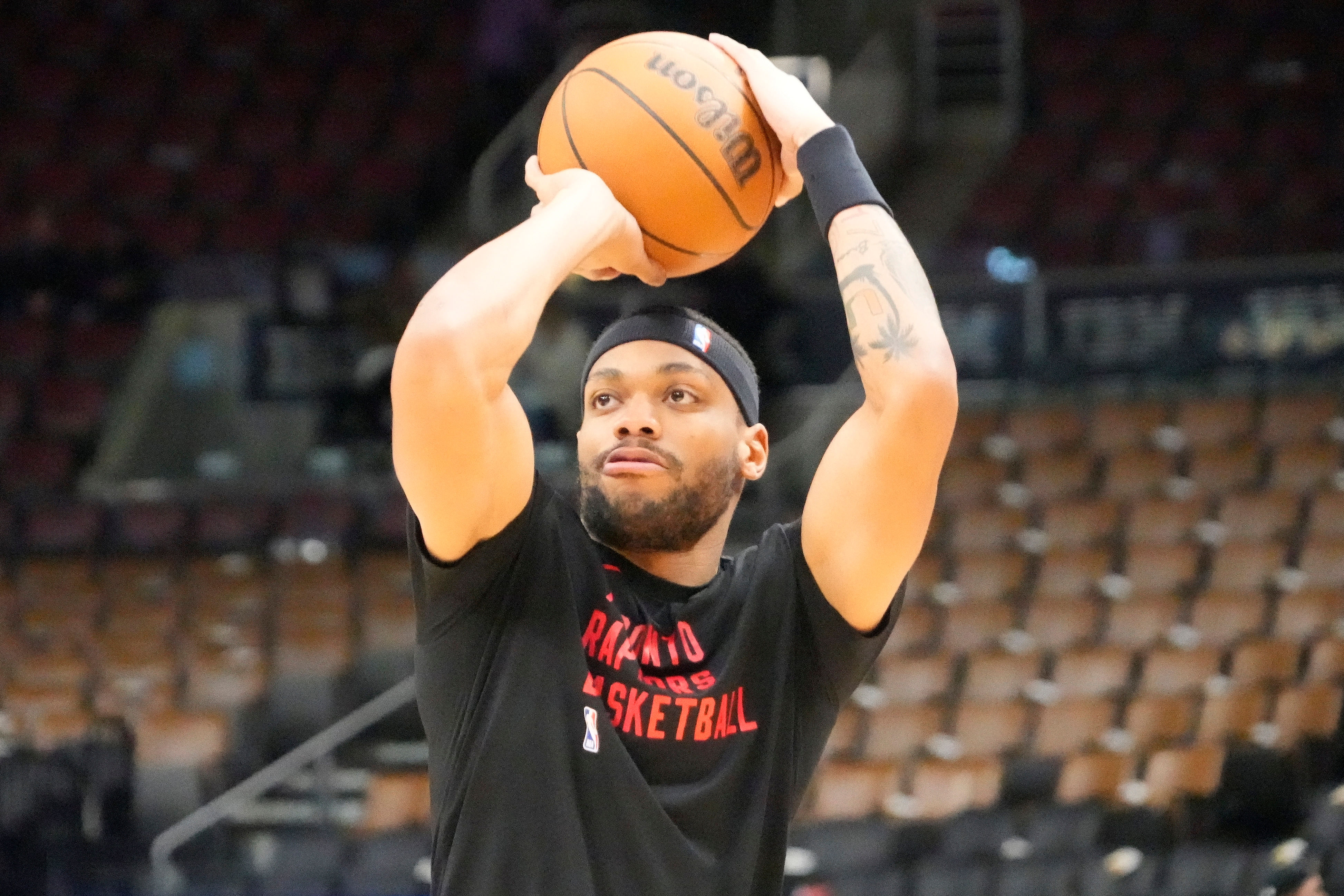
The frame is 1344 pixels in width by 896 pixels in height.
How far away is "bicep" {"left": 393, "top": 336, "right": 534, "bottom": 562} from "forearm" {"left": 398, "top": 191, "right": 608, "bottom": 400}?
20 millimetres

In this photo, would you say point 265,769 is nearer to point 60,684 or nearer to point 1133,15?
point 60,684

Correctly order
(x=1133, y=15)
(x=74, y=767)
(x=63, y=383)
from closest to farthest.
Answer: (x=74, y=767) → (x=63, y=383) → (x=1133, y=15)

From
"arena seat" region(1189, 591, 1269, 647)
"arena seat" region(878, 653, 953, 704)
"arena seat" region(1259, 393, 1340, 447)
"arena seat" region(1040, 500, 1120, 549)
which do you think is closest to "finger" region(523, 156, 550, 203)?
"arena seat" region(878, 653, 953, 704)

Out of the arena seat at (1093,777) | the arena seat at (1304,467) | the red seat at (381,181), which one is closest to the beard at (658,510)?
the arena seat at (1093,777)

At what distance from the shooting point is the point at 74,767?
19.9 feet

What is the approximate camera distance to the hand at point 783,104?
217 centimetres

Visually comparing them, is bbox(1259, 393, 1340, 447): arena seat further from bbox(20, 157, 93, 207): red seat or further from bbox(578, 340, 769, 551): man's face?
bbox(20, 157, 93, 207): red seat

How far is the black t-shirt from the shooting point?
1.83m

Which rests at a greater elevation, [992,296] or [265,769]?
[992,296]

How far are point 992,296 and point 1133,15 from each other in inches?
137

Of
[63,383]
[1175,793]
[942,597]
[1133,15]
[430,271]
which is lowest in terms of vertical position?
[1175,793]

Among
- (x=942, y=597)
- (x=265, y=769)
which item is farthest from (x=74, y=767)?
(x=942, y=597)

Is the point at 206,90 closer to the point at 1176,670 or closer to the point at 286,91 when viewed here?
the point at 286,91

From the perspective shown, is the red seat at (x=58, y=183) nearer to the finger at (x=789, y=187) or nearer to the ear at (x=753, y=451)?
the finger at (x=789, y=187)
